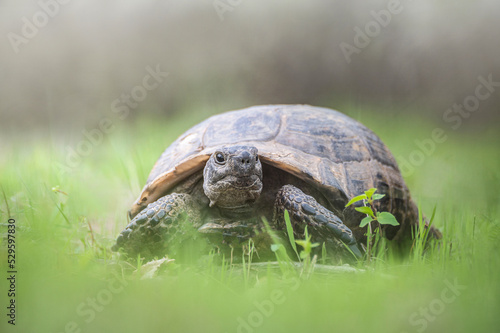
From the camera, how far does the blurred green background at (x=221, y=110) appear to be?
0.91 m

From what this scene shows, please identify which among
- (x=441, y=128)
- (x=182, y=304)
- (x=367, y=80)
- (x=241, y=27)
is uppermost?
(x=241, y=27)

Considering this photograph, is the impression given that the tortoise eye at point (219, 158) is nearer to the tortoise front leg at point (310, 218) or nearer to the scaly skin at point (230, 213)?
the scaly skin at point (230, 213)

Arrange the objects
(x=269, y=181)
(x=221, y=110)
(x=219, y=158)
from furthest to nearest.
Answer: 1. (x=221, y=110)
2. (x=269, y=181)
3. (x=219, y=158)

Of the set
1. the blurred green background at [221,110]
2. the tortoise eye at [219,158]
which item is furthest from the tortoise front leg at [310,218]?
the tortoise eye at [219,158]

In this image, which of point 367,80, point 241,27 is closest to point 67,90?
point 241,27

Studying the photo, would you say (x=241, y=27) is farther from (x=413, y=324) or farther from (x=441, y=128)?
(x=413, y=324)

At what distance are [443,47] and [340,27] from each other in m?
1.57

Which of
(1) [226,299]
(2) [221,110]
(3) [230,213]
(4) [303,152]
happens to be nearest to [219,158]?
(3) [230,213]

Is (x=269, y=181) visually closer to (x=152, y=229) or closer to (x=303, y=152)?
(x=303, y=152)

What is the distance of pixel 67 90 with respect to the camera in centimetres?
514

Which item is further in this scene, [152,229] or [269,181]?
[269,181]

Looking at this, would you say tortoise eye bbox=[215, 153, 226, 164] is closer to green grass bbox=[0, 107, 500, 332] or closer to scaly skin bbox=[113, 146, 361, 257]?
scaly skin bbox=[113, 146, 361, 257]

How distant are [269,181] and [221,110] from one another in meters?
2.94

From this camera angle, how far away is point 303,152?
2.68m
